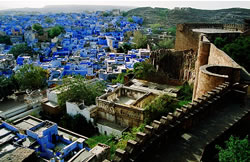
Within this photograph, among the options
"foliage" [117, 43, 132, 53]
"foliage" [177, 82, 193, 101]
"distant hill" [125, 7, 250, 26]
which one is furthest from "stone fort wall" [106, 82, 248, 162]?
"distant hill" [125, 7, 250, 26]

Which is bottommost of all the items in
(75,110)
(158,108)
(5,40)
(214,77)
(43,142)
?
(43,142)

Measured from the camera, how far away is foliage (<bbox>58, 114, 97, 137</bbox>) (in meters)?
15.8

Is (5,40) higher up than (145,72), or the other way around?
(5,40)

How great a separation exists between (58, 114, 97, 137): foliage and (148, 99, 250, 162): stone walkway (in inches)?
407

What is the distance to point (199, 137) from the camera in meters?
6.07

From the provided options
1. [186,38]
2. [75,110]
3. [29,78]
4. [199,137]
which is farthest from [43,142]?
[186,38]

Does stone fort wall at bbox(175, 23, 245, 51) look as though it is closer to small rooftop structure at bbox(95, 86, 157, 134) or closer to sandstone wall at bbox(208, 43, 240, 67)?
small rooftop structure at bbox(95, 86, 157, 134)

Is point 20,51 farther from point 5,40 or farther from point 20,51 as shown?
point 5,40

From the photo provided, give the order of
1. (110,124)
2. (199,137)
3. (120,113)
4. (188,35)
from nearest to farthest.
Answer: (199,137) → (120,113) → (110,124) → (188,35)

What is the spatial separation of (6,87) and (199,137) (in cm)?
2159

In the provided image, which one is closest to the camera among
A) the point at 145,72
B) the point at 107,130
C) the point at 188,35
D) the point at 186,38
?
the point at 107,130

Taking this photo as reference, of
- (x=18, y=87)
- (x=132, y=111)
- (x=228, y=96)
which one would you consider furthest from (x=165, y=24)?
(x=228, y=96)

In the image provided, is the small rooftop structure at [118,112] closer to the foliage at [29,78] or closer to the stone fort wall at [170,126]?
the stone fort wall at [170,126]

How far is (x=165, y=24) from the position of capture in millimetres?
76625
